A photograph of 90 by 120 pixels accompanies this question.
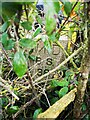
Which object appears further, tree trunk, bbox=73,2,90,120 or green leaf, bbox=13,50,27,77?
tree trunk, bbox=73,2,90,120

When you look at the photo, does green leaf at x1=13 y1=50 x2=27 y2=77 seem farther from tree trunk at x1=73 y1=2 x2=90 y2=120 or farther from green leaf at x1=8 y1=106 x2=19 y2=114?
green leaf at x1=8 y1=106 x2=19 y2=114

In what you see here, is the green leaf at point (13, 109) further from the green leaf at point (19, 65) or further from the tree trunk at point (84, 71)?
the green leaf at point (19, 65)

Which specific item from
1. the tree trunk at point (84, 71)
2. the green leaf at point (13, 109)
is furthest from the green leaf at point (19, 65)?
the green leaf at point (13, 109)

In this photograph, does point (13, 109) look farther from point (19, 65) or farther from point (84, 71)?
point (19, 65)

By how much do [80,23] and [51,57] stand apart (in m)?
0.24

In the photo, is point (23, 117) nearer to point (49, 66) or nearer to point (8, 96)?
point (8, 96)

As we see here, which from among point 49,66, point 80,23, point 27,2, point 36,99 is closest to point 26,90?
point 36,99

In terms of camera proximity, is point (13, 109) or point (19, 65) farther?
point (13, 109)

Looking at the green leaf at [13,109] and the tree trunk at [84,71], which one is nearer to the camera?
the tree trunk at [84,71]

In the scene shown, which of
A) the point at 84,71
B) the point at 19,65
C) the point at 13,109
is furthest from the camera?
the point at 13,109

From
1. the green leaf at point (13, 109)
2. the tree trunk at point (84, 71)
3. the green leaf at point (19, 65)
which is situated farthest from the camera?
the green leaf at point (13, 109)

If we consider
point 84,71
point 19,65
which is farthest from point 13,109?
point 19,65

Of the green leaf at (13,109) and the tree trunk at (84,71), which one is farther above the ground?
the tree trunk at (84,71)

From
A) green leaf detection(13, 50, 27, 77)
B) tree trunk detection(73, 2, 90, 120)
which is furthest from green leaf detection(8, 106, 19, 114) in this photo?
green leaf detection(13, 50, 27, 77)
